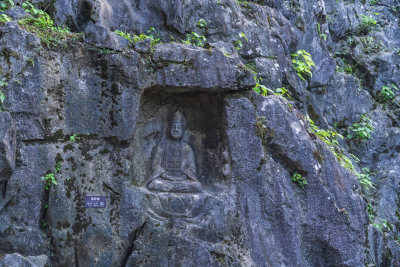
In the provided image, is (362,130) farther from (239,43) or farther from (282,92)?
(239,43)

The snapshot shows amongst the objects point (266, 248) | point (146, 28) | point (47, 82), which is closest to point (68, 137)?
point (47, 82)

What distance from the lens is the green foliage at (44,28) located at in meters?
7.12

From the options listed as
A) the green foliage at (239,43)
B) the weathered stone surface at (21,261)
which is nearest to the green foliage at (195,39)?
the green foliage at (239,43)

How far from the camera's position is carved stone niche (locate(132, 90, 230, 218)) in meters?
7.69

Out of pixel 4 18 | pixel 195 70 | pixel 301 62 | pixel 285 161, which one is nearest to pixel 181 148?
pixel 195 70

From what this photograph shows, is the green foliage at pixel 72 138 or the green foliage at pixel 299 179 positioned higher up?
the green foliage at pixel 72 138

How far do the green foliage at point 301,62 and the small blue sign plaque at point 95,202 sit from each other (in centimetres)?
619

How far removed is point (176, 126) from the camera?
26.7ft

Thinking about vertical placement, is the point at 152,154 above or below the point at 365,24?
below

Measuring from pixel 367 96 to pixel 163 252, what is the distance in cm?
858

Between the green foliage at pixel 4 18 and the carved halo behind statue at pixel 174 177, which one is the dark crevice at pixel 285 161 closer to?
the carved halo behind statue at pixel 174 177

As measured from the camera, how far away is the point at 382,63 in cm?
1357

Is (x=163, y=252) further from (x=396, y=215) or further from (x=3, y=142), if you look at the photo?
(x=396, y=215)

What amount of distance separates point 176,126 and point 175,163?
2.23 feet
